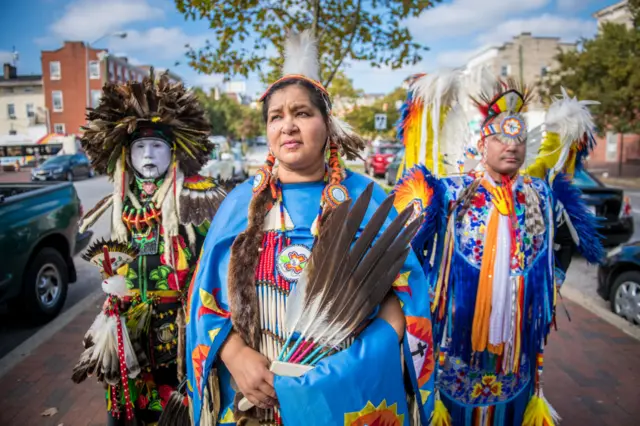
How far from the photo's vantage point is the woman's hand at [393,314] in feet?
5.33

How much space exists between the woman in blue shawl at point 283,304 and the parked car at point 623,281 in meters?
4.32

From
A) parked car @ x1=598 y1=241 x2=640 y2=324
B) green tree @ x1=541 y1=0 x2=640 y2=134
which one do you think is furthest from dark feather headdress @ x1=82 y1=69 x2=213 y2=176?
green tree @ x1=541 y1=0 x2=640 y2=134

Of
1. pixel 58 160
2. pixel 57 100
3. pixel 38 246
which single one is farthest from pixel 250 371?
pixel 57 100

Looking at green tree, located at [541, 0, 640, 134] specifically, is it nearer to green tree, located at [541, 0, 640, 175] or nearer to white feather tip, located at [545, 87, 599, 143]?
green tree, located at [541, 0, 640, 175]

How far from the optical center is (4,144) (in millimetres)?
6754

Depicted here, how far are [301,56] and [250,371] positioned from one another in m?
1.27

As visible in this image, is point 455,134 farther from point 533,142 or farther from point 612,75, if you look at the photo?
point 612,75

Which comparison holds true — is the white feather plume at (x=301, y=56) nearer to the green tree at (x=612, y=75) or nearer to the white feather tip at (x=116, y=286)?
the white feather tip at (x=116, y=286)

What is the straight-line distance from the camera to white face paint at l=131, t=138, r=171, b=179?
2.82 metres

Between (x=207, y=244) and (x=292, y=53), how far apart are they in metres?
0.88

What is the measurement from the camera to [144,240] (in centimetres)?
279

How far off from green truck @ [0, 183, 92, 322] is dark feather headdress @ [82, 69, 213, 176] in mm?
2534

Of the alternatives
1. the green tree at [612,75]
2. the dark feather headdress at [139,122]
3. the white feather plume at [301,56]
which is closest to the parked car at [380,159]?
the green tree at [612,75]

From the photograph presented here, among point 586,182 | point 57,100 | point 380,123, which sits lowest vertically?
point 586,182
